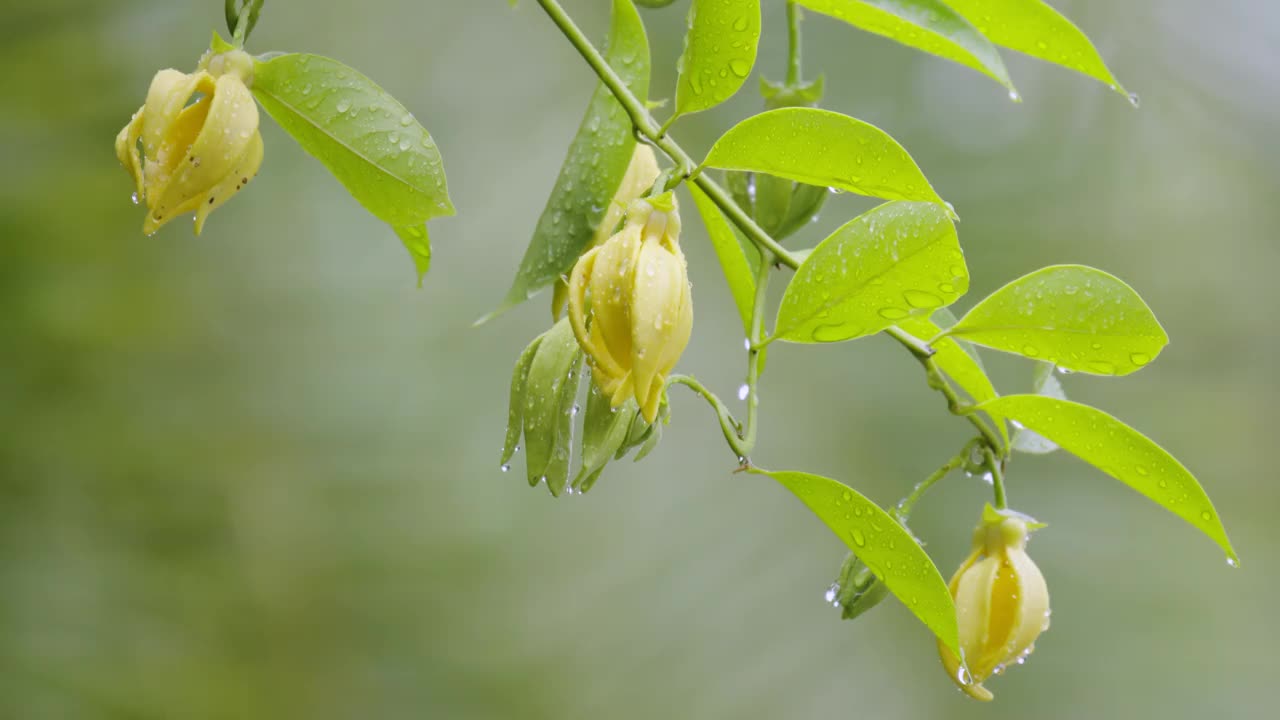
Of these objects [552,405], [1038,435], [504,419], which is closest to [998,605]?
[1038,435]

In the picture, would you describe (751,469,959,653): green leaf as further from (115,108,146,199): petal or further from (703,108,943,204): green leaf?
(115,108,146,199): petal

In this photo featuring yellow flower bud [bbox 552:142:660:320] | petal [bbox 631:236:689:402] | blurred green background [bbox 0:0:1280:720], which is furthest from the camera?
blurred green background [bbox 0:0:1280:720]

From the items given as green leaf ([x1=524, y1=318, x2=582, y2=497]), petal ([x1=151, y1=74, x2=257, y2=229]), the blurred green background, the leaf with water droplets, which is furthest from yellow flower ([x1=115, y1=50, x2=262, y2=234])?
the blurred green background

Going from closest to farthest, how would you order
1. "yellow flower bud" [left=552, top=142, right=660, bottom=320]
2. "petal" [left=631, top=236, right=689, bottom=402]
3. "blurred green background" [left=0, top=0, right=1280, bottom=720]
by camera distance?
"petal" [left=631, top=236, right=689, bottom=402]
"yellow flower bud" [left=552, top=142, right=660, bottom=320]
"blurred green background" [left=0, top=0, right=1280, bottom=720]

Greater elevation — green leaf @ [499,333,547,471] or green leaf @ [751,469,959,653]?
green leaf @ [499,333,547,471]

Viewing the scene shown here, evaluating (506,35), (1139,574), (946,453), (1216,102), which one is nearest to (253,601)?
(506,35)

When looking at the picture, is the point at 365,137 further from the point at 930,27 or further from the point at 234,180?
the point at 930,27

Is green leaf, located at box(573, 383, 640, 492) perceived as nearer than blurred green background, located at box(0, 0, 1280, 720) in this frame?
Yes

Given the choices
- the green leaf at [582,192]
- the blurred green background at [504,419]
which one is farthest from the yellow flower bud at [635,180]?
the blurred green background at [504,419]
